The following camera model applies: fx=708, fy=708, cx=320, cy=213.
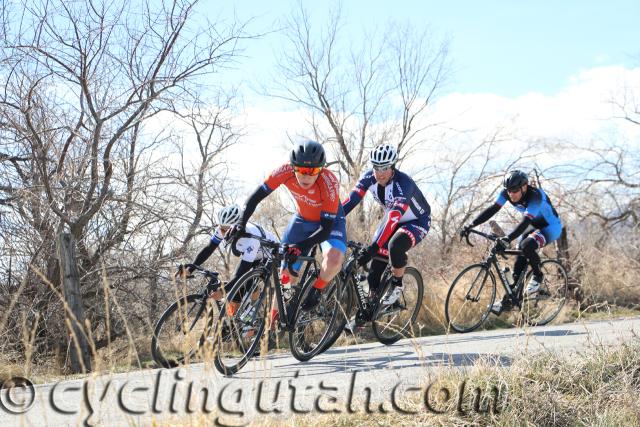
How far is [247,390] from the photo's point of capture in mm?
5484

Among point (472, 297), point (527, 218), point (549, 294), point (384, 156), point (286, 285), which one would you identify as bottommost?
point (549, 294)

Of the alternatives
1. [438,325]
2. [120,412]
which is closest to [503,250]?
[438,325]

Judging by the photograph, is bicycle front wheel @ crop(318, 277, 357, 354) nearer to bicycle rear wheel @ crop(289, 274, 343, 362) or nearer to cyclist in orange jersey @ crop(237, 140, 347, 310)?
bicycle rear wheel @ crop(289, 274, 343, 362)

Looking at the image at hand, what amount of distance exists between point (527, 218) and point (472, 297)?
1.43m

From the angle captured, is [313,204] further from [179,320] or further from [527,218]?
[527,218]

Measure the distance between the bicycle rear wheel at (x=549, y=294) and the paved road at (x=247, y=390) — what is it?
317 centimetres

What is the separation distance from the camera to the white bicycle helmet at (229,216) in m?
7.67

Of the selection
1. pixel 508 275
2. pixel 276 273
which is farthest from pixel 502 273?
pixel 276 273

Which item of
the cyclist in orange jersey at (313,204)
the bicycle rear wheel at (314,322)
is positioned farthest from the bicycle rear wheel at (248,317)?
the bicycle rear wheel at (314,322)

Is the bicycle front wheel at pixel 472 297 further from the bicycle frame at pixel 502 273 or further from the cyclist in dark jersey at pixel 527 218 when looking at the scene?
the cyclist in dark jersey at pixel 527 218

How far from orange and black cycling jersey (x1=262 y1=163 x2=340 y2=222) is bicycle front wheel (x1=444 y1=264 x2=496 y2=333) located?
352 centimetres

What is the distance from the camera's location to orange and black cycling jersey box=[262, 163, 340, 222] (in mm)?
7289

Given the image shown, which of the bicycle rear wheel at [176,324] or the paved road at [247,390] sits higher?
the bicycle rear wheel at [176,324]

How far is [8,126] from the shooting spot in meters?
10.3
